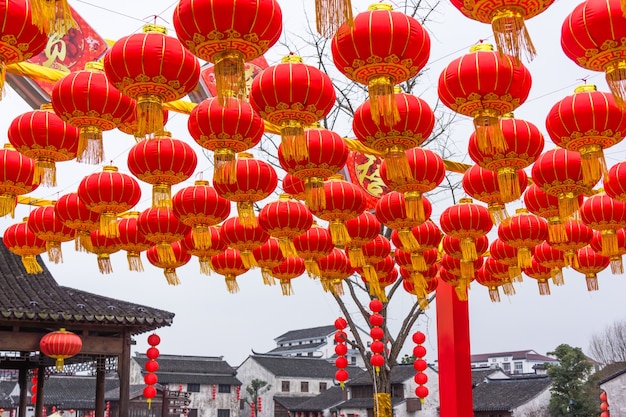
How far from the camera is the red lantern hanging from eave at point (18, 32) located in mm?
4164

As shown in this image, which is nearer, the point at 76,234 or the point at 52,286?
the point at 76,234

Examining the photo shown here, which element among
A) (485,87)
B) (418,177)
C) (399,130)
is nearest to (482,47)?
(485,87)

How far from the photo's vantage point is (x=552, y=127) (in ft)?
19.0

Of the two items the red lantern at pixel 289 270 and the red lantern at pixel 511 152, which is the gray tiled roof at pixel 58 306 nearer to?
the red lantern at pixel 289 270

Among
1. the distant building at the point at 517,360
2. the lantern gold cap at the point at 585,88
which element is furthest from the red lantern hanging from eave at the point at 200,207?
the distant building at the point at 517,360

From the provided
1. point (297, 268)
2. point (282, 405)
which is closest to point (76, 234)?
point (297, 268)

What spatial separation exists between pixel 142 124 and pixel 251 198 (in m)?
2.29

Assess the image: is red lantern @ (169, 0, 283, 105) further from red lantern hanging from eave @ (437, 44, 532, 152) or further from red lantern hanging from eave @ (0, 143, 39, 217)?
red lantern hanging from eave @ (0, 143, 39, 217)

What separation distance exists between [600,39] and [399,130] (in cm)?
180

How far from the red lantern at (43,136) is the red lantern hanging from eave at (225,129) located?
124 cm

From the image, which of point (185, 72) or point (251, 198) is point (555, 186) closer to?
point (251, 198)

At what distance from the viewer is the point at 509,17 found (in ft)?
13.6

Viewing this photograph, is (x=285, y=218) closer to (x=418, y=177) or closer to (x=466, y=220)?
(x=418, y=177)

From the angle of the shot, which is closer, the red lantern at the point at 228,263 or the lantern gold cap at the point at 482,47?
the lantern gold cap at the point at 482,47
